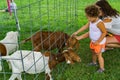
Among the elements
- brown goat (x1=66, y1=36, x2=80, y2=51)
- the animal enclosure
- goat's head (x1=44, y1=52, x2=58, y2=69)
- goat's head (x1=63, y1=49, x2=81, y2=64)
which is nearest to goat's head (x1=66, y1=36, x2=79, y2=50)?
brown goat (x1=66, y1=36, x2=80, y2=51)

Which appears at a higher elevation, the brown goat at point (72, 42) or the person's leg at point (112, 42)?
the brown goat at point (72, 42)

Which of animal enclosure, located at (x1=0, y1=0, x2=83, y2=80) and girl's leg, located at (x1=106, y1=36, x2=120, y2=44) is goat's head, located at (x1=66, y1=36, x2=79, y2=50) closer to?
animal enclosure, located at (x1=0, y1=0, x2=83, y2=80)

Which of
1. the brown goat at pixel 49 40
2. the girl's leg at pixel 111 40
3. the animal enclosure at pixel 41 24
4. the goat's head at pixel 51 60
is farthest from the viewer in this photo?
the girl's leg at pixel 111 40

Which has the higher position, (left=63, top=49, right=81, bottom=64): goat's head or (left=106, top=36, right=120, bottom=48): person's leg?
(left=63, top=49, right=81, bottom=64): goat's head

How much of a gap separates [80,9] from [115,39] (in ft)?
12.3

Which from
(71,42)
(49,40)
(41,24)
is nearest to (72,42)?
(71,42)

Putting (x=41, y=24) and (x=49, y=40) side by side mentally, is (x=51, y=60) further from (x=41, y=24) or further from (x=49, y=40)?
(x=41, y=24)

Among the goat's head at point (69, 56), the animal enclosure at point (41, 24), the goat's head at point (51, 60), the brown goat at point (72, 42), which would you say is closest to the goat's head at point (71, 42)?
the brown goat at point (72, 42)

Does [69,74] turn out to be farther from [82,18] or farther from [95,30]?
[82,18]

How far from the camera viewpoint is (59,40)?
15.4ft

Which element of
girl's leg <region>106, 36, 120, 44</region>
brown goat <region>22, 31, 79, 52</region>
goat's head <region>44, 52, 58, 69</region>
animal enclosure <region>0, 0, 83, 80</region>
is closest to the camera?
goat's head <region>44, 52, 58, 69</region>

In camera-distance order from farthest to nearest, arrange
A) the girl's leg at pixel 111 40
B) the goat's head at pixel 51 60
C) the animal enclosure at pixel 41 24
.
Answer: the girl's leg at pixel 111 40, the animal enclosure at pixel 41 24, the goat's head at pixel 51 60

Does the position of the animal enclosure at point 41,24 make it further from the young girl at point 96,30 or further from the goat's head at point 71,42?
the young girl at point 96,30

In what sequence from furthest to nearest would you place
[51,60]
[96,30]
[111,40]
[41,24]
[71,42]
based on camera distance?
[41,24] → [111,40] → [71,42] → [96,30] → [51,60]
